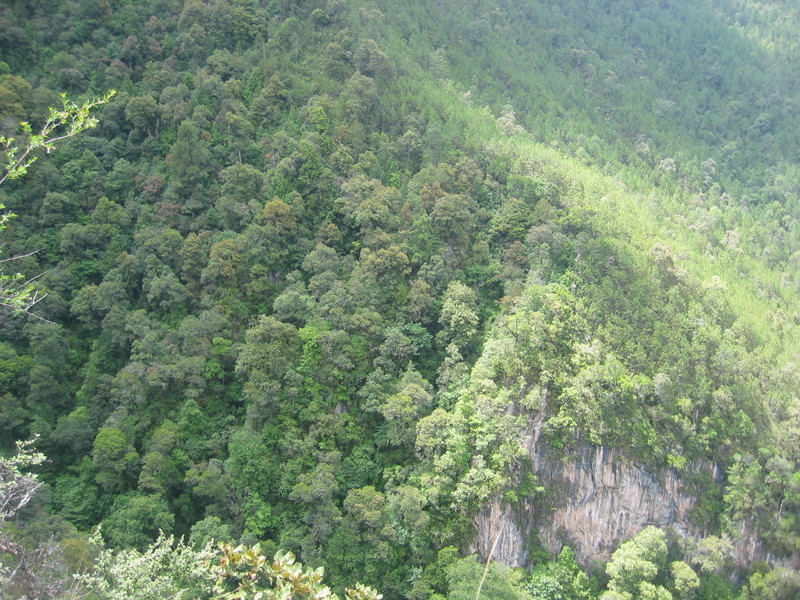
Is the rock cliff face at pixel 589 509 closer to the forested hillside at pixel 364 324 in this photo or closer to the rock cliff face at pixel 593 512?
the rock cliff face at pixel 593 512

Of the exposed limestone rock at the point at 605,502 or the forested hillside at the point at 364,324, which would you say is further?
the exposed limestone rock at the point at 605,502

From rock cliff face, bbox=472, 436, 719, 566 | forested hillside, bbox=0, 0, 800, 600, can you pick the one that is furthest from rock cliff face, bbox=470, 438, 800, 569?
forested hillside, bbox=0, 0, 800, 600

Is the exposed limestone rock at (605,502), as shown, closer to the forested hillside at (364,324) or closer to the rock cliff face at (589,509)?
the rock cliff face at (589,509)

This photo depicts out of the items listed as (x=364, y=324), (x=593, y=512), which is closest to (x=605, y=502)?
(x=593, y=512)

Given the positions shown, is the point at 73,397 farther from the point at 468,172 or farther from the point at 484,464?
the point at 468,172

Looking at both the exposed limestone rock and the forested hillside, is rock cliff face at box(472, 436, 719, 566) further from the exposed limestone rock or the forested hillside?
the forested hillside

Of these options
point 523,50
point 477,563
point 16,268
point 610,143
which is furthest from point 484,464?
point 523,50

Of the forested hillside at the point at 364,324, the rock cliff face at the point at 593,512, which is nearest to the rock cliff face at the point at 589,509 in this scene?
the rock cliff face at the point at 593,512

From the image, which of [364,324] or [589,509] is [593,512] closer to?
[589,509]
